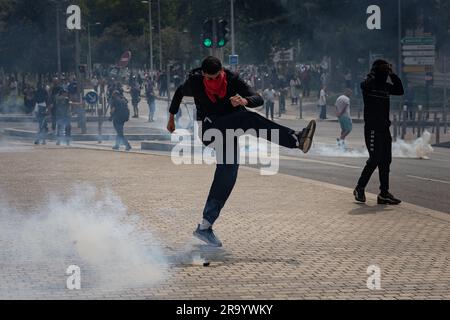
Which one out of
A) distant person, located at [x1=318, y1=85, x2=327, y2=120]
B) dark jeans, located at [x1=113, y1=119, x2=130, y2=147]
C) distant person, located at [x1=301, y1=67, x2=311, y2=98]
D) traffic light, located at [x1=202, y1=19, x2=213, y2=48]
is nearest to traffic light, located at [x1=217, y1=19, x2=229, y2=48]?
traffic light, located at [x1=202, y1=19, x2=213, y2=48]

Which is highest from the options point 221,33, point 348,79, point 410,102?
point 221,33

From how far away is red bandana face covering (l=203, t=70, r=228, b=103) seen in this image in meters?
8.57

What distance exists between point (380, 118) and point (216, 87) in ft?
13.5

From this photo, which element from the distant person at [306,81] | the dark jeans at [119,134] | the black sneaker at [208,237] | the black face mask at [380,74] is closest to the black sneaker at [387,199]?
the black face mask at [380,74]

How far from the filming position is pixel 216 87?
8.59 meters

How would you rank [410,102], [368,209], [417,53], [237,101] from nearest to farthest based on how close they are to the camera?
[237,101] → [368,209] → [417,53] → [410,102]

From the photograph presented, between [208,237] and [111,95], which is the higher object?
[111,95]

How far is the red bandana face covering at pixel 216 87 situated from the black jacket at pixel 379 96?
3.97 m

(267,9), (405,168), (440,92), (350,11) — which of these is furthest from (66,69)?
(405,168)

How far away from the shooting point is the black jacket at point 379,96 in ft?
40.0

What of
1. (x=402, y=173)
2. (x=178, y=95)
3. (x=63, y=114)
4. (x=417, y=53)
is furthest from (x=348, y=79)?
(x=178, y=95)

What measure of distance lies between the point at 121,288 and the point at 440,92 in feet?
139

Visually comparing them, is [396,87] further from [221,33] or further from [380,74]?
[221,33]

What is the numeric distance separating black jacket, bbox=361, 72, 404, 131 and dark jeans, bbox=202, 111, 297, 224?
3454 mm
